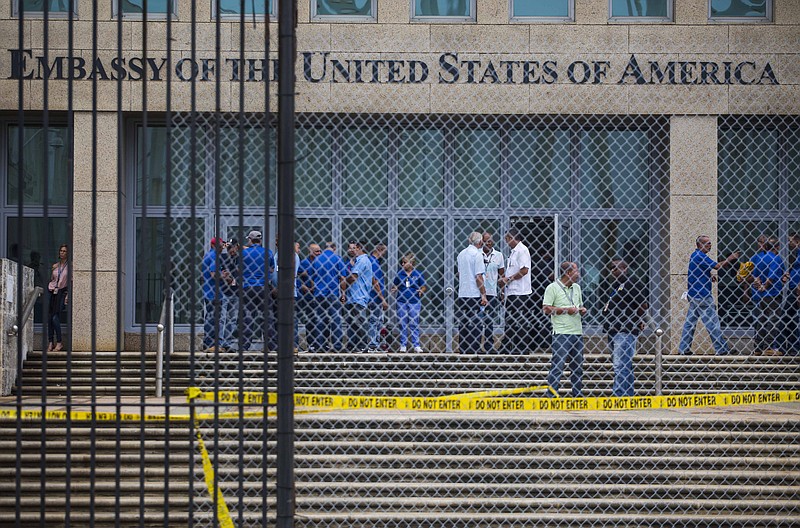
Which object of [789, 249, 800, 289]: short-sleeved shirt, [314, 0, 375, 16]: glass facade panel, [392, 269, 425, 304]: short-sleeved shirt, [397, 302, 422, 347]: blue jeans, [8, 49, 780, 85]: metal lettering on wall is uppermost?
[314, 0, 375, 16]: glass facade panel

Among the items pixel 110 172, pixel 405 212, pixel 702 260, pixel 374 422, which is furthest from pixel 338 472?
pixel 110 172

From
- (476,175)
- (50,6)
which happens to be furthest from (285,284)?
(50,6)

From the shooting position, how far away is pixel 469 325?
11.9 m

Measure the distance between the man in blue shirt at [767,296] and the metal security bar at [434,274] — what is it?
0.25ft

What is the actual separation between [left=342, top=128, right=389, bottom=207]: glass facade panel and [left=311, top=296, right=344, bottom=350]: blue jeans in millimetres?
2337

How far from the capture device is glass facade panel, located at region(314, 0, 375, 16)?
16.7 meters

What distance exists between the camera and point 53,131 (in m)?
17.1

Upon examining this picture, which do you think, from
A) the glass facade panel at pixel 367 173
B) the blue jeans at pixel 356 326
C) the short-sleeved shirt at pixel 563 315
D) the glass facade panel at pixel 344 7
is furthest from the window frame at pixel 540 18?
the short-sleeved shirt at pixel 563 315

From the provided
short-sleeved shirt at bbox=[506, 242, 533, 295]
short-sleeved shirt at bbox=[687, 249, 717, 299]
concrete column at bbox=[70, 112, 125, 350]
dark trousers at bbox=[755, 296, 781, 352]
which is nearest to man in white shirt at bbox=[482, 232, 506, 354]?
short-sleeved shirt at bbox=[506, 242, 533, 295]

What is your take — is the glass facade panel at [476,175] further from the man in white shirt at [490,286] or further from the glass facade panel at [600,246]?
the man in white shirt at [490,286]

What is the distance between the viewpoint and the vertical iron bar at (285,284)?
465cm

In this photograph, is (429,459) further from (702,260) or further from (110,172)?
(110,172)

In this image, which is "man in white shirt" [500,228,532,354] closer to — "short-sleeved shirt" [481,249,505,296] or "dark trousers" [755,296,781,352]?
"short-sleeved shirt" [481,249,505,296]

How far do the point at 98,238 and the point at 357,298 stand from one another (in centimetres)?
500
